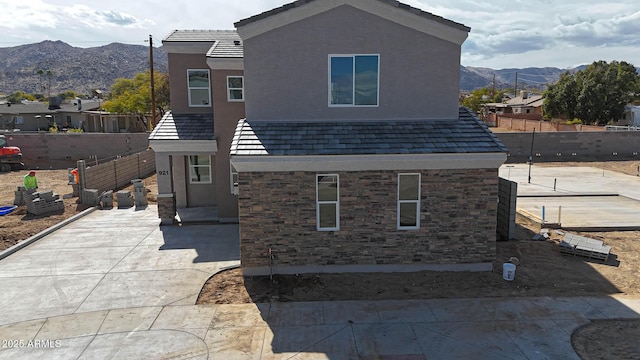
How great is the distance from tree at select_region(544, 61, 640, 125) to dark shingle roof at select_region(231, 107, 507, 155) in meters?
44.1

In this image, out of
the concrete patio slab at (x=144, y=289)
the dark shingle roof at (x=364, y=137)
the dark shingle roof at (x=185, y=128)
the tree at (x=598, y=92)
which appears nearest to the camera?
the concrete patio slab at (x=144, y=289)

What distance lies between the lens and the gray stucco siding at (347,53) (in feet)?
39.8

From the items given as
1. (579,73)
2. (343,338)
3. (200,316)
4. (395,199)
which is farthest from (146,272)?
(579,73)

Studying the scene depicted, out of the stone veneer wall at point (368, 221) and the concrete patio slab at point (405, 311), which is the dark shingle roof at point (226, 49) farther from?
the concrete patio slab at point (405, 311)

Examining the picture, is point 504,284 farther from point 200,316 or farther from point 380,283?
point 200,316

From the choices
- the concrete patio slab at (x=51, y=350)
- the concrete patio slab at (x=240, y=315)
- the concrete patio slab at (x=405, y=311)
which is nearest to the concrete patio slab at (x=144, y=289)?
the concrete patio slab at (x=240, y=315)

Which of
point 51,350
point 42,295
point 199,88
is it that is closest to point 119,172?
point 199,88

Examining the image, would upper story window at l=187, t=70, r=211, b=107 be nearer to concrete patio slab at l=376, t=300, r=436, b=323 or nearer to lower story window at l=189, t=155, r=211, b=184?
lower story window at l=189, t=155, r=211, b=184

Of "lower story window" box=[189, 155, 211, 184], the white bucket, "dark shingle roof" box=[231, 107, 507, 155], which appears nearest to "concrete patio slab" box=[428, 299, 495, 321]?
the white bucket

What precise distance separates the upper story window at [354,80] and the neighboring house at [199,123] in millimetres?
4339

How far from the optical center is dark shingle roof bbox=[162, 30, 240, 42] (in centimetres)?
1761

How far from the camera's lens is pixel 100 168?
21391 mm

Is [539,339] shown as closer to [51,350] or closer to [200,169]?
[51,350]

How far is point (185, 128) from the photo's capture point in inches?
644
